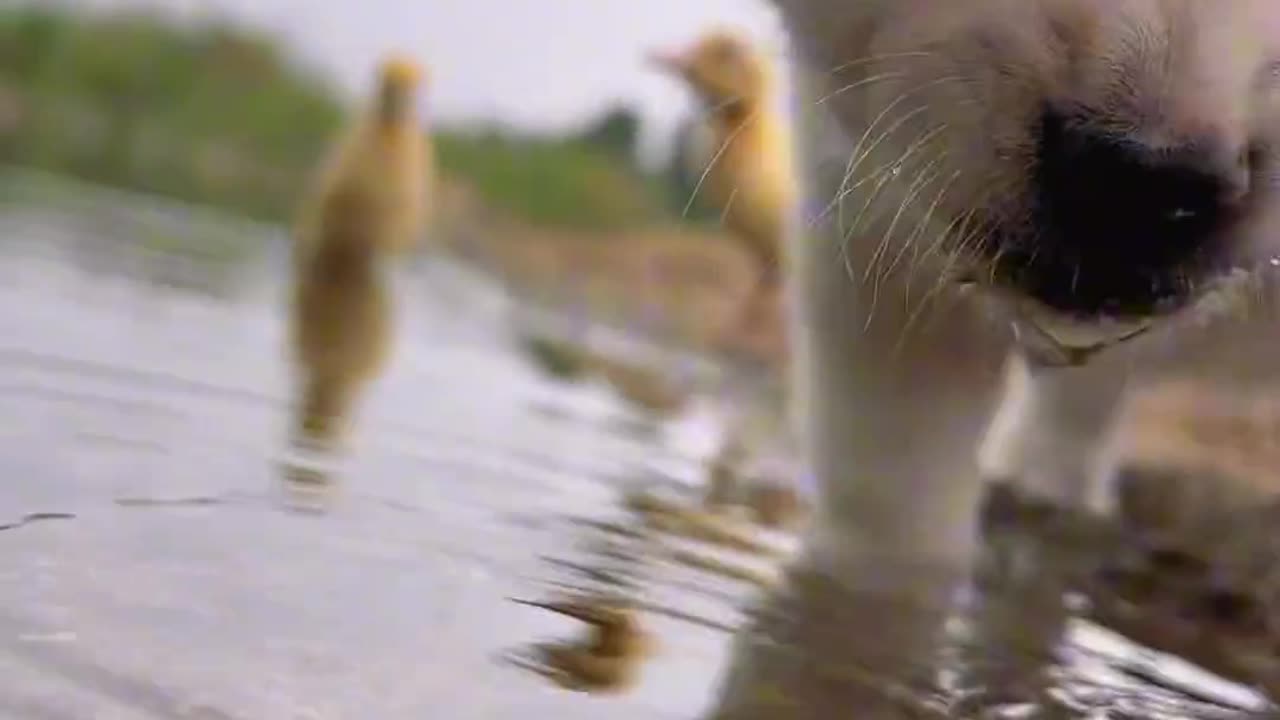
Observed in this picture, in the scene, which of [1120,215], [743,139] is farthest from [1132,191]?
[743,139]

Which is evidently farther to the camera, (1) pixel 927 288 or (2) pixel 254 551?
(1) pixel 927 288

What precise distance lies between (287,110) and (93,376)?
152 inches

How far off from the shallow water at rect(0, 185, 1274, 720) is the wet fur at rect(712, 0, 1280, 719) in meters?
0.10

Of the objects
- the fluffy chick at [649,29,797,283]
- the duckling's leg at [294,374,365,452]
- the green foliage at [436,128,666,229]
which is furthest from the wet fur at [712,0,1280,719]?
the green foliage at [436,128,666,229]

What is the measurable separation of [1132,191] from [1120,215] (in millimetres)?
22

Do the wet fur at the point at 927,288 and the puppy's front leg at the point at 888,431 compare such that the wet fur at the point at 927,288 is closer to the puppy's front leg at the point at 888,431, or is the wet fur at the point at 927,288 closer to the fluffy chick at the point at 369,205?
the puppy's front leg at the point at 888,431

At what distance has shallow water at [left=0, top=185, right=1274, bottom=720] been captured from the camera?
0.78 meters

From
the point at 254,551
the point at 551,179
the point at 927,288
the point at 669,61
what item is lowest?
the point at 254,551

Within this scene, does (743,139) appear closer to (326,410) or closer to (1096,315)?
(326,410)

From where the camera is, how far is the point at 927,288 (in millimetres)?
1169

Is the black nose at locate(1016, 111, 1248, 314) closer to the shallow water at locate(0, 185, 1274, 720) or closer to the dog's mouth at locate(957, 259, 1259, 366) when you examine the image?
the dog's mouth at locate(957, 259, 1259, 366)

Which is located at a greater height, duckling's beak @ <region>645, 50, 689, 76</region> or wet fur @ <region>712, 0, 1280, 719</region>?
duckling's beak @ <region>645, 50, 689, 76</region>

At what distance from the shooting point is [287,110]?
517 centimetres

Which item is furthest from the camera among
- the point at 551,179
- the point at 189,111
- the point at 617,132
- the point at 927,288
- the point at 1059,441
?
the point at 189,111
